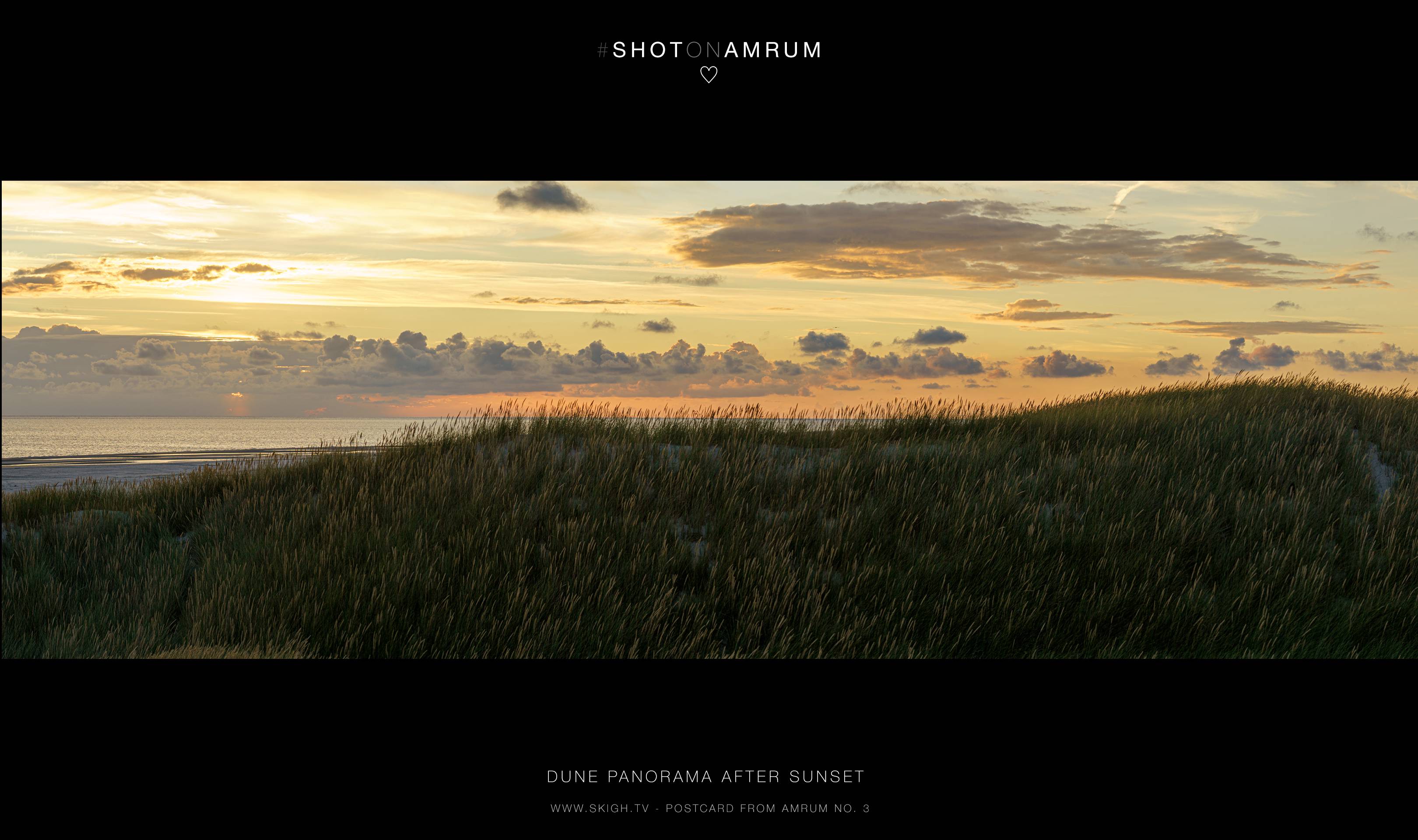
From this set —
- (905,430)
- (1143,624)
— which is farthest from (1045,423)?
(1143,624)

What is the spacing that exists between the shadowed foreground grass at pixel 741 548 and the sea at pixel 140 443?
6.81ft

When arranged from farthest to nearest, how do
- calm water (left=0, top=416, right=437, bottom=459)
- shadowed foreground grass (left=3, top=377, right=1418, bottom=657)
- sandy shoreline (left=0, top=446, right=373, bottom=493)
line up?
calm water (left=0, top=416, right=437, bottom=459) → sandy shoreline (left=0, top=446, right=373, bottom=493) → shadowed foreground grass (left=3, top=377, right=1418, bottom=657)

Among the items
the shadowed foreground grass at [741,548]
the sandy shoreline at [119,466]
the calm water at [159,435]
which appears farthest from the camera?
the calm water at [159,435]

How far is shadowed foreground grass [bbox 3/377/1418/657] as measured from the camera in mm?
6133

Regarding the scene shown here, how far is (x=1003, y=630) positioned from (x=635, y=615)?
9.55ft

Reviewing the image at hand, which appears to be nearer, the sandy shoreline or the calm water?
the sandy shoreline

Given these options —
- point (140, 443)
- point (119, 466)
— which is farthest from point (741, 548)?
point (140, 443)

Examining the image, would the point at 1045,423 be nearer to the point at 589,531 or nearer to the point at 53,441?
the point at 589,531

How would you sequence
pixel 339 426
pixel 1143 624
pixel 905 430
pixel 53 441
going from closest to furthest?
pixel 1143 624 → pixel 905 430 → pixel 53 441 → pixel 339 426

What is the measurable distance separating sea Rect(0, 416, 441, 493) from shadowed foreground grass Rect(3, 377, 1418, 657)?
81.7 inches

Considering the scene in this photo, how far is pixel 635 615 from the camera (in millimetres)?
6176

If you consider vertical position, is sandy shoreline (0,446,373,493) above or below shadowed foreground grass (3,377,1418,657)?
below

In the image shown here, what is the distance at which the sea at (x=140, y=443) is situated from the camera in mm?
14797

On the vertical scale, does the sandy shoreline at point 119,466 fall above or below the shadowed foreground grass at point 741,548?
below
